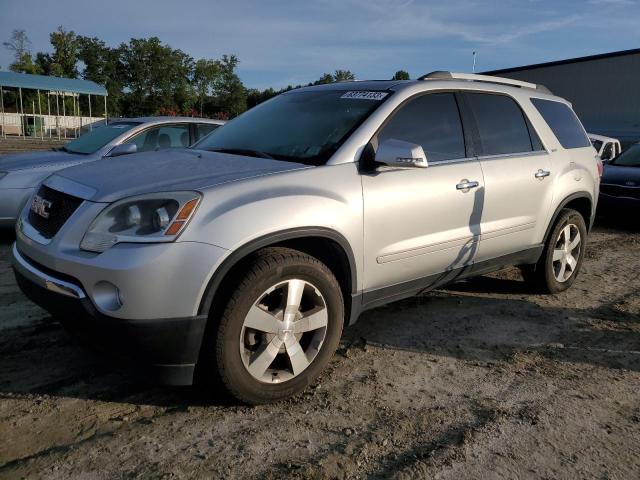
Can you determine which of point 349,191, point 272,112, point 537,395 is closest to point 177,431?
point 349,191

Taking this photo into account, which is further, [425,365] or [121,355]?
[425,365]

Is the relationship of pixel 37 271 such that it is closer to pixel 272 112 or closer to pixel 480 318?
pixel 272 112

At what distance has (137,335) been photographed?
2393 mm

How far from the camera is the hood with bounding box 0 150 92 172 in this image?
5.90 metres

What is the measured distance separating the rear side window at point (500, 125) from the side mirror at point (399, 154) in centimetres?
113

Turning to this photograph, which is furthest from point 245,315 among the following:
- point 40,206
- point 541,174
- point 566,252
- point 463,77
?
point 566,252

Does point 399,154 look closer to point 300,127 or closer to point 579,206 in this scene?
point 300,127

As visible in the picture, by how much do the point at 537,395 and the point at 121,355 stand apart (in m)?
2.17

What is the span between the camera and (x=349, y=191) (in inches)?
119

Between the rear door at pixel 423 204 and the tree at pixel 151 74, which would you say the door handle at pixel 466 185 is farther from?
the tree at pixel 151 74

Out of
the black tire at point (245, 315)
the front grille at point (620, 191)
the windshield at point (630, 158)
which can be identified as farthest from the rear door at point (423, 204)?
the windshield at point (630, 158)

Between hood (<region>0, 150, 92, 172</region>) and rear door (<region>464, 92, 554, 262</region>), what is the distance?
445 centimetres

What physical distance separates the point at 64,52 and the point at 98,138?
2341 inches

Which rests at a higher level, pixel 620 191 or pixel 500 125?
pixel 500 125
